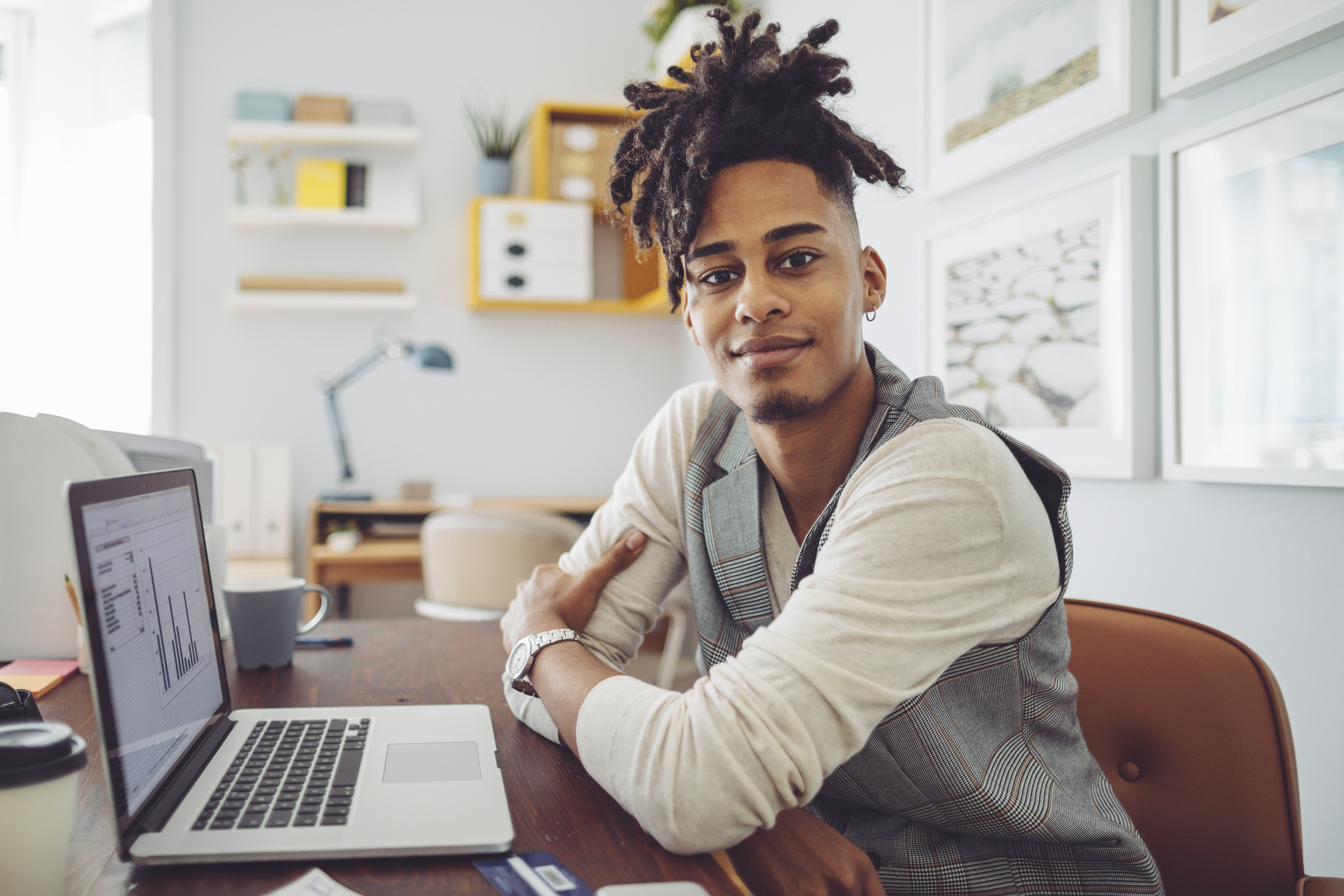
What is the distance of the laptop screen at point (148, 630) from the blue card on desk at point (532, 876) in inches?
9.2

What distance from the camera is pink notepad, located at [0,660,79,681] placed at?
1070 mm

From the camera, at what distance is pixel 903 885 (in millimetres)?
864

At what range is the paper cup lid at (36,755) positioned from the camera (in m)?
0.52

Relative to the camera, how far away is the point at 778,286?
0.99 meters

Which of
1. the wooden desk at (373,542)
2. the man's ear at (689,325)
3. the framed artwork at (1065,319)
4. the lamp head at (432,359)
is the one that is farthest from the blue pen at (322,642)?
the lamp head at (432,359)

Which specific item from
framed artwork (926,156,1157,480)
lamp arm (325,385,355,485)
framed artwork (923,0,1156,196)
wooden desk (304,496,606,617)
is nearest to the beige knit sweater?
framed artwork (926,156,1157,480)

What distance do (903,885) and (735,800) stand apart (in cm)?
30

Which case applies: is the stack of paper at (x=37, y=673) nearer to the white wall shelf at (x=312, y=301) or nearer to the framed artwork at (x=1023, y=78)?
the framed artwork at (x=1023, y=78)

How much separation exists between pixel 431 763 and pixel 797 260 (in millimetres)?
631

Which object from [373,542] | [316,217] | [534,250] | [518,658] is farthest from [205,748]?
[316,217]

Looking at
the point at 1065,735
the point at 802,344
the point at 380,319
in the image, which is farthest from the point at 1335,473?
the point at 380,319

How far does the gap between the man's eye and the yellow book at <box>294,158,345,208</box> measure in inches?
113

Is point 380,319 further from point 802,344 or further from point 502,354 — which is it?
point 802,344

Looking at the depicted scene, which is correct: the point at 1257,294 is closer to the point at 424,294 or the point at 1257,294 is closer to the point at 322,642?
the point at 322,642
